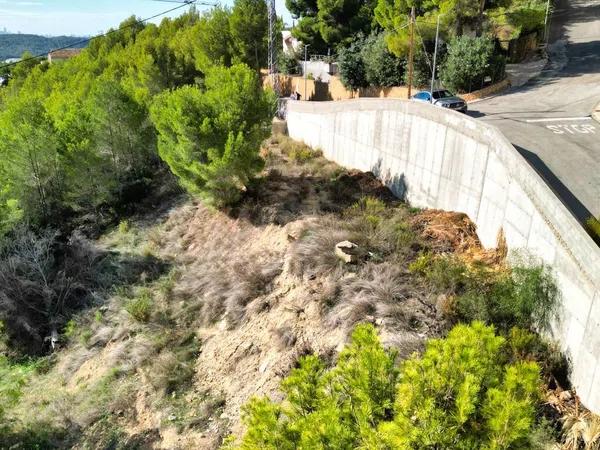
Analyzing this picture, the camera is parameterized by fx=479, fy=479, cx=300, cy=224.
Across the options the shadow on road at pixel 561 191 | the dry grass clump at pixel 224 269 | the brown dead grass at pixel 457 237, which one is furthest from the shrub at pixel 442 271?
the dry grass clump at pixel 224 269

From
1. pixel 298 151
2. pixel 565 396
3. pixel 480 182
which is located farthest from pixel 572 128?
pixel 565 396

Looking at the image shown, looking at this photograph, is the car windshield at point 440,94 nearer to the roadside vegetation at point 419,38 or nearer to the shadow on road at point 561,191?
the roadside vegetation at point 419,38

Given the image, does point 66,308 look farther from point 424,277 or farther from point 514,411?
point 514,411

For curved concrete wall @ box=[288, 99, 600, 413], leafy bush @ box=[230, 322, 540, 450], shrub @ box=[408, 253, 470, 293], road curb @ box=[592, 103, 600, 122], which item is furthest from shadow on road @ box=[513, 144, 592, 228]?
leafy bush @ box=[230, 322, 540, 450]

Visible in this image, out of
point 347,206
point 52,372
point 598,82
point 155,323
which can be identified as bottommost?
point 52,372

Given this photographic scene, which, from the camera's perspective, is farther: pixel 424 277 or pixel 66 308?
pixel 66 308

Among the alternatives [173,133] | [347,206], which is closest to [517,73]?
[347,206]

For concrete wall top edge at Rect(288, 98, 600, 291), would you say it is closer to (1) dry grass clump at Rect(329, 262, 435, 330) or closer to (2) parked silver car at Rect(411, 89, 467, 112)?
(1) dry grass clump at Rect(329, 262, 435, 330)
